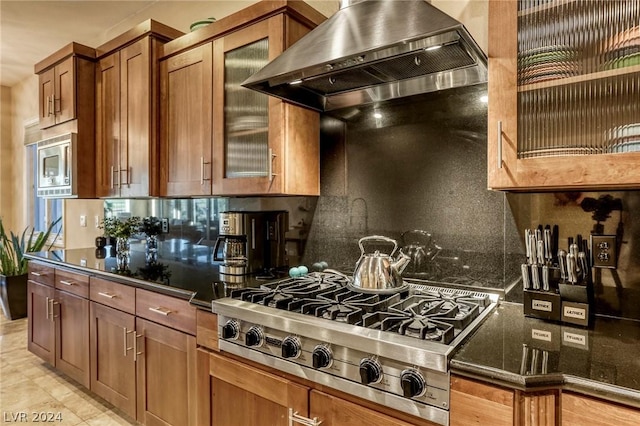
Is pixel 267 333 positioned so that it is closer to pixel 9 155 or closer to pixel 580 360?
pixel 580 360

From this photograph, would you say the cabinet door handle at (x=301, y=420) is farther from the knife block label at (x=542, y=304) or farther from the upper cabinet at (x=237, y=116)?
the upper cabinet at (x=237, y=116)

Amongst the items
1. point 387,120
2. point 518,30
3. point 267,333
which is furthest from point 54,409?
point 518,30

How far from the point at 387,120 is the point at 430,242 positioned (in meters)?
0.62

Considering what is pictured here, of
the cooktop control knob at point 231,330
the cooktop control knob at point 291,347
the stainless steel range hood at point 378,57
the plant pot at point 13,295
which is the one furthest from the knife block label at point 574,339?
the plant pot at point 13,295

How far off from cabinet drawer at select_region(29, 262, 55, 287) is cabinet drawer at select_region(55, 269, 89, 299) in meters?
0.10

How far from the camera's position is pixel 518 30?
124 centimetres

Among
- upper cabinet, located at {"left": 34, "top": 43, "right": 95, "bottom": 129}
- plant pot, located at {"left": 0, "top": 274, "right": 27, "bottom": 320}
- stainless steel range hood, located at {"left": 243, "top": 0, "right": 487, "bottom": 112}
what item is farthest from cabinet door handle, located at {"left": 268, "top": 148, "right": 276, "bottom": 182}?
plant pot, located at {"left": 0, "top": 274, "right": 27, "bottom": 320}

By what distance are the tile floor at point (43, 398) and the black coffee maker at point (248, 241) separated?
1.14 meters

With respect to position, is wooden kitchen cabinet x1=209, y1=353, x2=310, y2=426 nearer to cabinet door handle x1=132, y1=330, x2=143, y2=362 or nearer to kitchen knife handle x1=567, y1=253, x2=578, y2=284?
cabinet door handle x1=132, y1=330, x2=143, y2=362

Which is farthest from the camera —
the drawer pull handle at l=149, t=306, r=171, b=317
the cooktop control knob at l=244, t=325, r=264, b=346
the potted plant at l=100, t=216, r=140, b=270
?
the potted plant at l=100, t=216, r=140, b=270

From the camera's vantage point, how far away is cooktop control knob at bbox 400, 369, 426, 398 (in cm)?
101

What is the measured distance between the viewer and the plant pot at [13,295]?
391 cm

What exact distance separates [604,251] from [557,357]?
52 centimetres

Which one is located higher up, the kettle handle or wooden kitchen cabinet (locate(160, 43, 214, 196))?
wooden kitchen cabinet (locate(160, 43, 214, 196))
